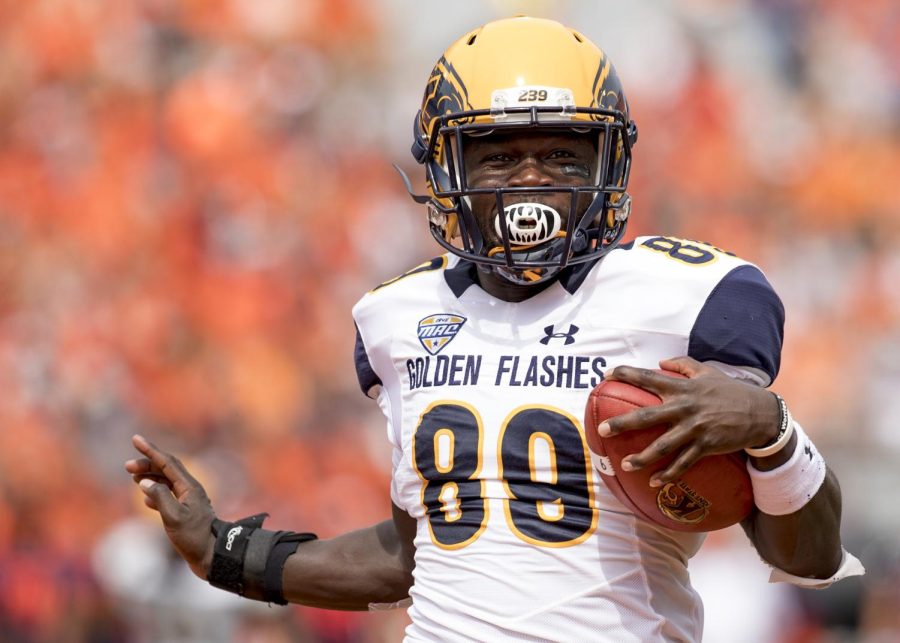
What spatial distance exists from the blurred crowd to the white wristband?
3591mm

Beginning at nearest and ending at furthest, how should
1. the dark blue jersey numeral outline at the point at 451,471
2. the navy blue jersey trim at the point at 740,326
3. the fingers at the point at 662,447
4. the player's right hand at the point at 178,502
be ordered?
the fingers at the point at 662,447 < the navy blue jersey trim at the point at 740,326 < the dark blue jersey numeral outline at the point at 451,471 < the player's right hand at the point at 178,502

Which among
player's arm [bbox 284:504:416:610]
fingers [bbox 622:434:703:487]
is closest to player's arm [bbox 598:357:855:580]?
fingers [bbox 622:434:703:487]

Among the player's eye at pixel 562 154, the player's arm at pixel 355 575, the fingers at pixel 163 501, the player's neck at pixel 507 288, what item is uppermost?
the player's eye at pixel 562 154

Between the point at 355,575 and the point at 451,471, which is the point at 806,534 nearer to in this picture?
the point at 451,471

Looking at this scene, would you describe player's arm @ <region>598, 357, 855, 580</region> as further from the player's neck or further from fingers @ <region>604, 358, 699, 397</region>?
the player's neck

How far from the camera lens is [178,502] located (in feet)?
8.92

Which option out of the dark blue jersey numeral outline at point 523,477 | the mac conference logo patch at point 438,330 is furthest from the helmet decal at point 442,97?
the dark blue jersey numeral outline at point 523,477

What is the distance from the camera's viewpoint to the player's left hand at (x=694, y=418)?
1911mm

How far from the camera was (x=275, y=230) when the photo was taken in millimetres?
6926

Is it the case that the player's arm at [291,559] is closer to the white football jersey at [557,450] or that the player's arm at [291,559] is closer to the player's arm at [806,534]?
the white football jersey at [557,450]

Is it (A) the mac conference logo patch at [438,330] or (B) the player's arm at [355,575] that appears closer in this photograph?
(A) the mac conference logo patch at [438,330]

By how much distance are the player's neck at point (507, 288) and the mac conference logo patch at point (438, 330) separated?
0.27ft

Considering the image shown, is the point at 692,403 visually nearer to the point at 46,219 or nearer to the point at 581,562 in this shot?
the point at 581,562

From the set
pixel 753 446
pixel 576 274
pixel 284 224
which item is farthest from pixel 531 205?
pixel 284 224
